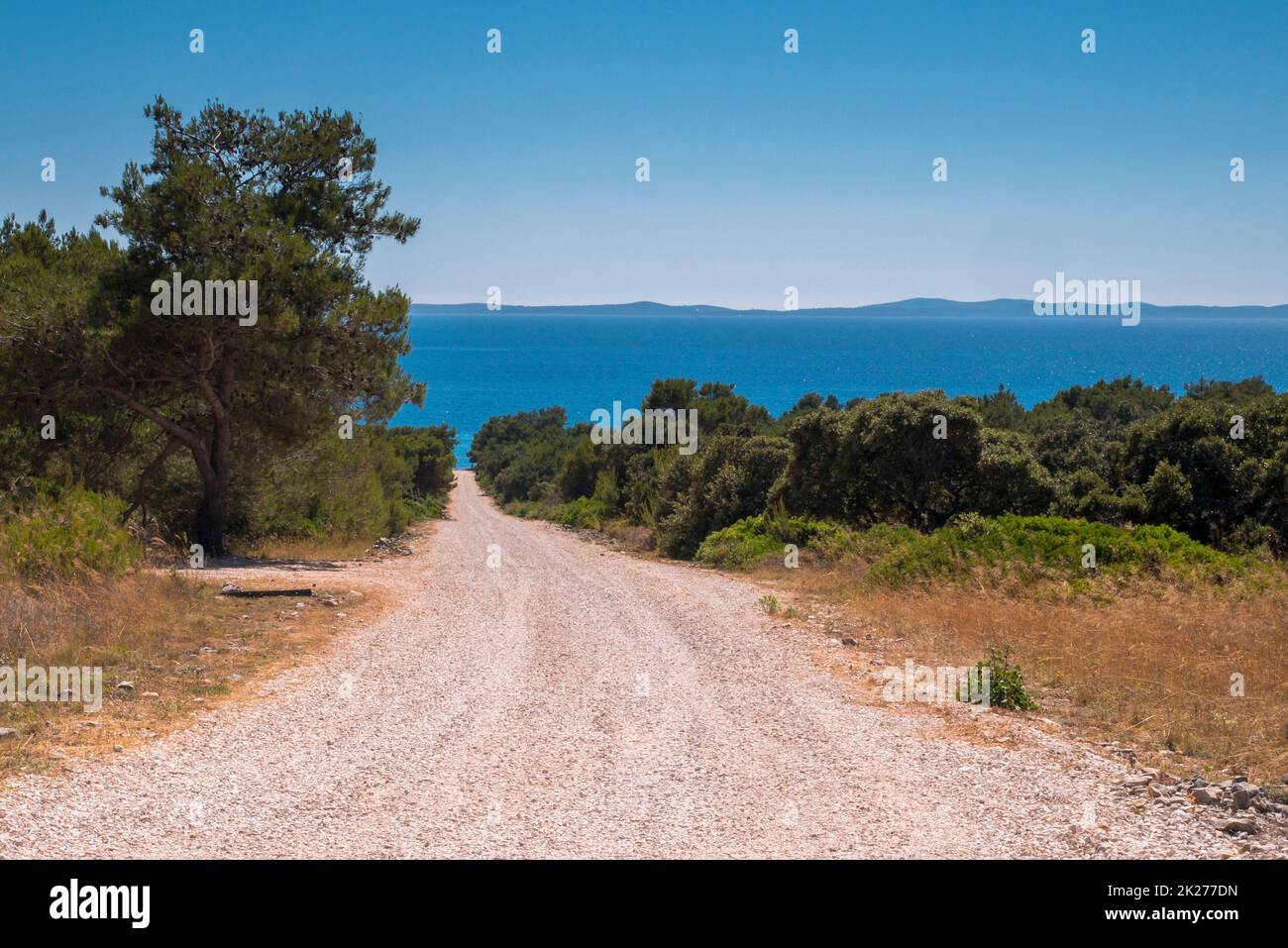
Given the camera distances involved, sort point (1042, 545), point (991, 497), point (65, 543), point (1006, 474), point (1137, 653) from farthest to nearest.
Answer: point (991, 497), point (1006, 474), point (1042, 545), point (65, 543), point (1137, 653)

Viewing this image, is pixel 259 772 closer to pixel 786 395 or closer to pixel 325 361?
pixel 325 361

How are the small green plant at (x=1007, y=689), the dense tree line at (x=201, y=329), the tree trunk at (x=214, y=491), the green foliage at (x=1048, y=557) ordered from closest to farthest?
the small green plant at (x=1007, y=689)
the green foliage at (x=1048, y=557)
the dense tree line at (x=201, y=329)
the tree trunk at (x=214, y=491)

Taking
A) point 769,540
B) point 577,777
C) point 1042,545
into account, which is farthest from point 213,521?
point 577,777

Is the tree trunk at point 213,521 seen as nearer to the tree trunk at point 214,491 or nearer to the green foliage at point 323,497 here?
the tree trunk at point 214,491

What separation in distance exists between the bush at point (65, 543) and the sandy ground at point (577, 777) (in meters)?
3.17

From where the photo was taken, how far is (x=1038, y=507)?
2217 cm

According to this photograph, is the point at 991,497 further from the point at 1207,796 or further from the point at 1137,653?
the point at 1207,796

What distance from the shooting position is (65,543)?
1164 cm

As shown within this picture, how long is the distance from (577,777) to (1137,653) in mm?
6346

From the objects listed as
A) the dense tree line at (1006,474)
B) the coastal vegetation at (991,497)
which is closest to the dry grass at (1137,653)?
the coastal vegetation at (991,497)

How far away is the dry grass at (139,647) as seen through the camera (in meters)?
7.26

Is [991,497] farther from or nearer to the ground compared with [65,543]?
nearer to the ground
